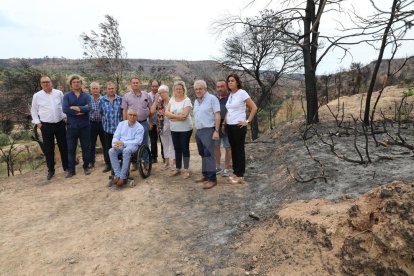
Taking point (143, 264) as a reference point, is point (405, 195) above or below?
above

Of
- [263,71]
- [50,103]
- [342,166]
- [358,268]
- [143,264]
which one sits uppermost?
[263,71]

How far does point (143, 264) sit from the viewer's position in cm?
326

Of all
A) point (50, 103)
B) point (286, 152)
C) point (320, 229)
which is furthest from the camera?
point (286, 152)

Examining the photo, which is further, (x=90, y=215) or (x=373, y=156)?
(x=373, y=156)

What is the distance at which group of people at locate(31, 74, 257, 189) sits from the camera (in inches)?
198

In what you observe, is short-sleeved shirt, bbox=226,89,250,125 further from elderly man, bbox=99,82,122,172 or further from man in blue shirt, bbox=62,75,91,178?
man in blue shirt, bbox=62,75,91,178

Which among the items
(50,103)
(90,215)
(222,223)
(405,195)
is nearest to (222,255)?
(222,223)

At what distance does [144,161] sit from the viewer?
5.86m

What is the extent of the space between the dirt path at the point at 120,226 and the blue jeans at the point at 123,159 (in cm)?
28

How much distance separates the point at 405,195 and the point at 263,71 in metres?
10.7

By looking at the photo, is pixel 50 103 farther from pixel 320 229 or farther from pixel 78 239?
pixel 320 229

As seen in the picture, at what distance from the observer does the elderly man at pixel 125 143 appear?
5.36 metres

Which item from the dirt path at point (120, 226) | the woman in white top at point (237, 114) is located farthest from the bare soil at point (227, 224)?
the woman in white top at point (237, 114)

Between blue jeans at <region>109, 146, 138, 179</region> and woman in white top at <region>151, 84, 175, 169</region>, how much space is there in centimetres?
89
